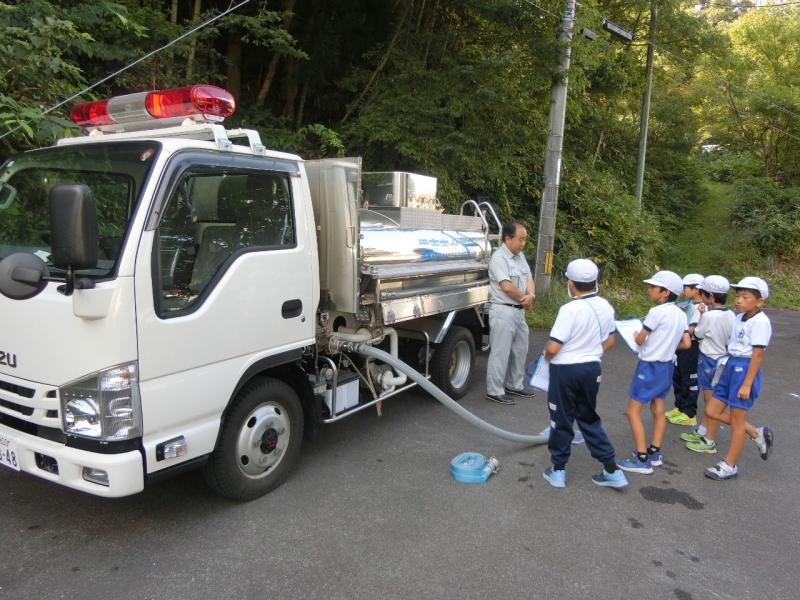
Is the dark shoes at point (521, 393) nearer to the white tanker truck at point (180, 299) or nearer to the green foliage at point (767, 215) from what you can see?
the white tanker truck at point (180, 299)

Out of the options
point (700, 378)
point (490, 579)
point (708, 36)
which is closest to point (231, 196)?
point (490, 579)

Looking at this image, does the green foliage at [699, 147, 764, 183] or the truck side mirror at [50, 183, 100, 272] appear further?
the green foliage at [699, 147, 764, 183]

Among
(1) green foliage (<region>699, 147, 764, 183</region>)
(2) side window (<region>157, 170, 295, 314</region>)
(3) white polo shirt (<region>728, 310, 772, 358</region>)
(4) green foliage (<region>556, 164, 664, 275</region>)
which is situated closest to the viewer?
(2) side window (<region>157, 170, 295, 314</region>)

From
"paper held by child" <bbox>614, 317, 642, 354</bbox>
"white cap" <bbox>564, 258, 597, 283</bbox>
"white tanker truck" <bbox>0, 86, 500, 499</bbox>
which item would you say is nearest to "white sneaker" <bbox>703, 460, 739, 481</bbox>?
"paper held by child" <bbox>614, 317, 642, 354</bbox>

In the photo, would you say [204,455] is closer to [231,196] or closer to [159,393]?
[159,393]

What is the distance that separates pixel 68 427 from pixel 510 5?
8.75 meters

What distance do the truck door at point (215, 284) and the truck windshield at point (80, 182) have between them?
0.18 meters

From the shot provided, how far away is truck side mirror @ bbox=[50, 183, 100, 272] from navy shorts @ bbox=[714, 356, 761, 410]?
4231mm

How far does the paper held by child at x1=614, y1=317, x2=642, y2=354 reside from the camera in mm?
4293

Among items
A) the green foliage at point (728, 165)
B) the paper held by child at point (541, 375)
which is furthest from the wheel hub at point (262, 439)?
the green foliage at point (728, 165)

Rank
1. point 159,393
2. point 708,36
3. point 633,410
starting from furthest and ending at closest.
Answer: point 708,36 → point 633,410 → point 159,393

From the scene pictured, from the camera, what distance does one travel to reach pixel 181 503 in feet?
11.6

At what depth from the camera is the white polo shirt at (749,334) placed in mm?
3994

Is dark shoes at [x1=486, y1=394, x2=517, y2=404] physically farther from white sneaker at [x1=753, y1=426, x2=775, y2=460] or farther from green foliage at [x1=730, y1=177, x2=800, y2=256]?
green foliage at [x1=730, y1=177, x2=800, y2=256]
